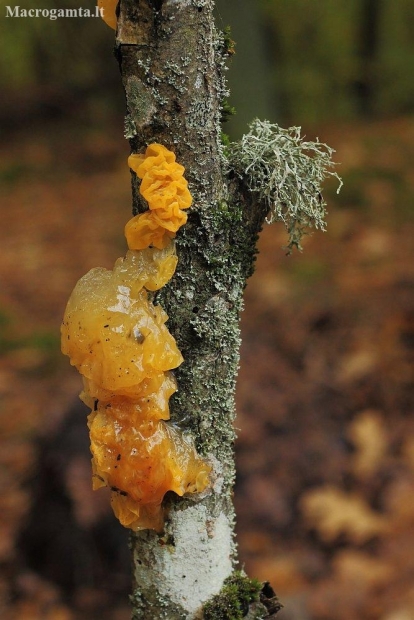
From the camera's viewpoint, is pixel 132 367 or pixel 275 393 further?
pixel 275 393

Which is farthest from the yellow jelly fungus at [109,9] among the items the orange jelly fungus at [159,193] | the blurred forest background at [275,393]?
the blurred forest background at [275,393]

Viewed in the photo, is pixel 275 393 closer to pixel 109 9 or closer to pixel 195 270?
pixel 195 270

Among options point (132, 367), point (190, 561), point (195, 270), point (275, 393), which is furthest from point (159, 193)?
point (275, 393)

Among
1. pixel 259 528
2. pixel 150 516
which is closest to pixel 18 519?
pixel 259 528

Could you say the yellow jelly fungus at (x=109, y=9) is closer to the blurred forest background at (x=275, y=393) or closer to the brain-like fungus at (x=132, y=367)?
the brain-like fungus at (x=132, y=367)

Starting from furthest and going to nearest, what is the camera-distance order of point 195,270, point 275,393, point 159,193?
1. point 275,393
2. point 195,270
3. point 159,193

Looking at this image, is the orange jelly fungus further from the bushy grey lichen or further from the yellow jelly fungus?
A: the yellow jelly fungus

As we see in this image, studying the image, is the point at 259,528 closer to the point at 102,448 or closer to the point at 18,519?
the point at 18,519
